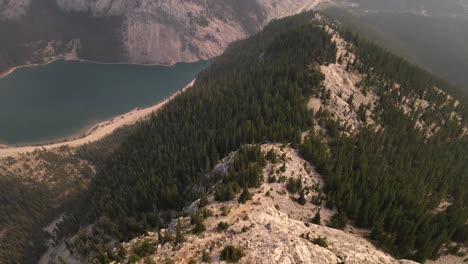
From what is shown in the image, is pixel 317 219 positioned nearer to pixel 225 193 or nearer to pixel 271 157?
pixel 225 193

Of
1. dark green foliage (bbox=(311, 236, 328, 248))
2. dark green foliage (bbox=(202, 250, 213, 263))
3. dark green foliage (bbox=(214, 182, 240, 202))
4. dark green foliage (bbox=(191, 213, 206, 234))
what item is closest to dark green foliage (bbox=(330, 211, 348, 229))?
dark green foliage (bbox=(311, 236, 328, 248))

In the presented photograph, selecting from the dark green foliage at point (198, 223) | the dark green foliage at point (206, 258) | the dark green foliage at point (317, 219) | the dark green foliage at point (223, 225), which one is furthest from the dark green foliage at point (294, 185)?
the dark green foliage at point (206, 258)

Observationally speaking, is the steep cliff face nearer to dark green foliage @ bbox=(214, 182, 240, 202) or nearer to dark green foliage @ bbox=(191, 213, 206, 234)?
dark green foliage @ bbox=(191, 213, 206, 234)

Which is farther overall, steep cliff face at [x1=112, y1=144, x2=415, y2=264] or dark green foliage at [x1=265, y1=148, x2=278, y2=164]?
dark green foliage at [x1=265, y1=148, x2=278, y2=164]

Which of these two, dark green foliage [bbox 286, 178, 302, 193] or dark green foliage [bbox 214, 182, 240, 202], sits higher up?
dark green foliage [bbox 214, 182, 240, 202]

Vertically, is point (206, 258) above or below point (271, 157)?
below

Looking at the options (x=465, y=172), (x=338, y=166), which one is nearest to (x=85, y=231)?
(x=338, y=166)

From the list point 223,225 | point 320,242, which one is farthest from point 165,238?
point 320,242

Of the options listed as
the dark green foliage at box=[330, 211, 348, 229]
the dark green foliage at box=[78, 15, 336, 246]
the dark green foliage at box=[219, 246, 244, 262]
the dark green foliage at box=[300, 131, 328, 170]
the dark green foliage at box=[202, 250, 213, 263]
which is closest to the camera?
the dark green foliage at box=[219, 246, 244, 262]
